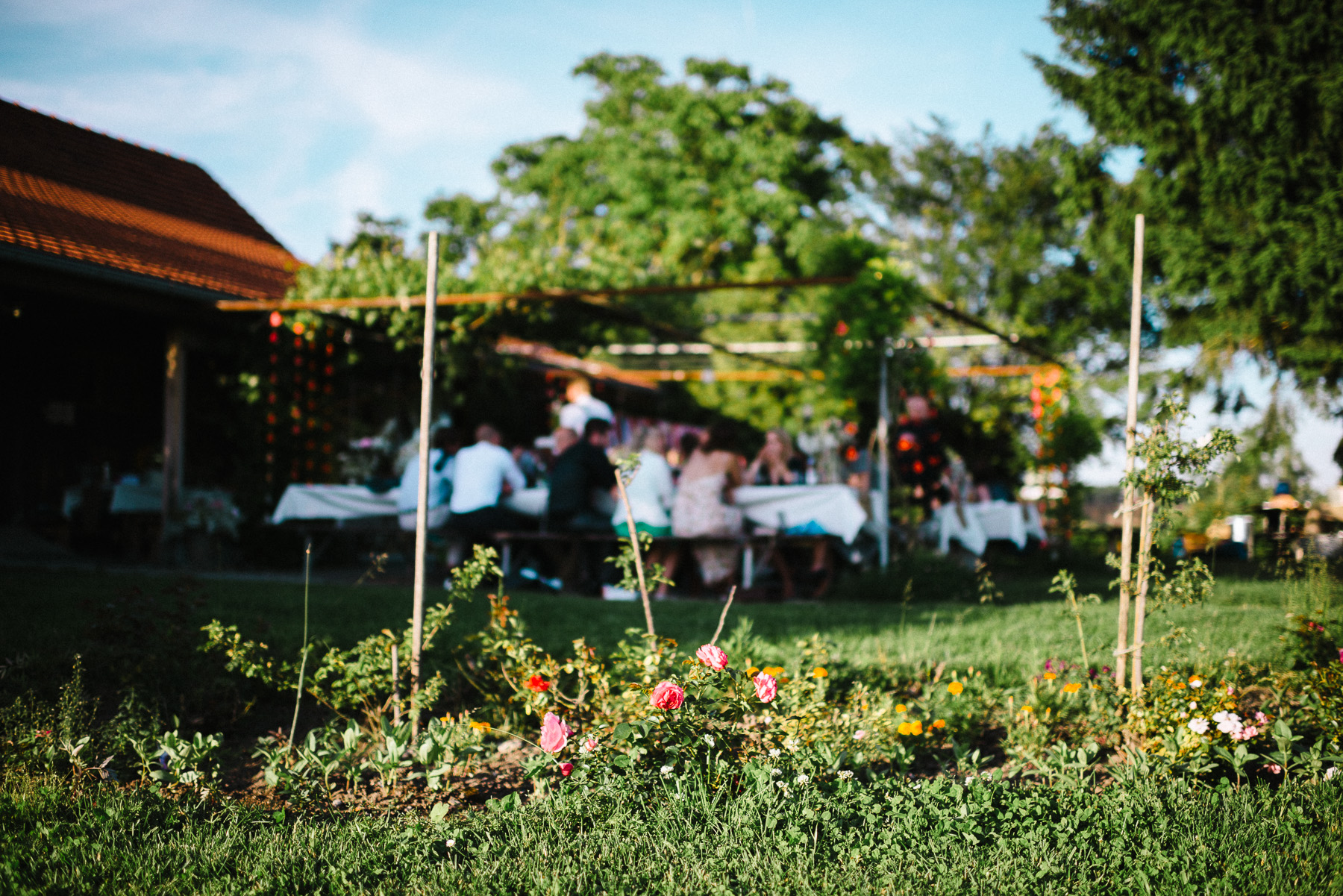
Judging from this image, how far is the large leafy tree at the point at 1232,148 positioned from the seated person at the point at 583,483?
5.99 m

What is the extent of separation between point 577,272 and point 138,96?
645 cm

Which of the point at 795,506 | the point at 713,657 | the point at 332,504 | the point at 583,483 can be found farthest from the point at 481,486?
the point at 713,657

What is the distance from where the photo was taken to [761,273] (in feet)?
70.8

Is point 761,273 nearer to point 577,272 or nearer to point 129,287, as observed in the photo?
point 577,272

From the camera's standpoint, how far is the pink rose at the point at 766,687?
97.5 inches

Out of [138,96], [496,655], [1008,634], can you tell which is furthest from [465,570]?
[138,96]

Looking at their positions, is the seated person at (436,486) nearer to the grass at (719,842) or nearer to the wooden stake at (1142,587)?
the grass at (719,842)

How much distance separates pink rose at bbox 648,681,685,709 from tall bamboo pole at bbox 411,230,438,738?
840mm

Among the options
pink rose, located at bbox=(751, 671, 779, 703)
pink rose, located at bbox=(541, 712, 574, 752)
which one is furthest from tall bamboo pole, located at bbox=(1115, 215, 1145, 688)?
pink rose, located at bbox=(541, 712, 574, 752)

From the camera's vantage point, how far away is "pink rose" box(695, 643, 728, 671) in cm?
250

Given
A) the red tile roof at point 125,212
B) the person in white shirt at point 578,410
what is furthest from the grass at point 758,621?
the red tile roof at point 125,212

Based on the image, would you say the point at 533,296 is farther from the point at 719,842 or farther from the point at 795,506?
the point at 719,842

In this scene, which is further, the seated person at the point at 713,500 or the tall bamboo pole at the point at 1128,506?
the seated person at the point at 713,500

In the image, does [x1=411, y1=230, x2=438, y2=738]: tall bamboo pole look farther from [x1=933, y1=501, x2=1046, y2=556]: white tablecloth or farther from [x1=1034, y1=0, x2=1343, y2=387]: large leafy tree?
[x1=1034, y1=0, x2=1343, y2=387]: large leafy tree
